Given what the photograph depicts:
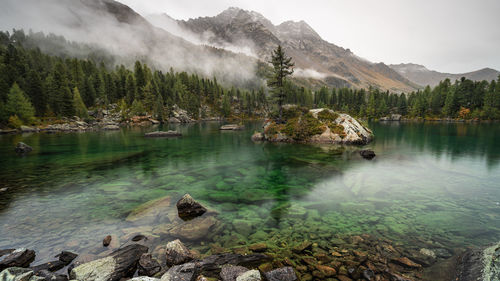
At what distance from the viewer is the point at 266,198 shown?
46.2ft

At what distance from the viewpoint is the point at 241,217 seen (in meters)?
11.2

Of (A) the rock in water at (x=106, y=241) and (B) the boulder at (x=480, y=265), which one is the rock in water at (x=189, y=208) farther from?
(B) the boulder at (x=480, y=265)

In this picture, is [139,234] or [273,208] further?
[273,208]

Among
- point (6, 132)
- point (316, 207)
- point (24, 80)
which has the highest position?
point (24, 80)

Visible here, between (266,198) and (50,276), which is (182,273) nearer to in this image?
(50,276)

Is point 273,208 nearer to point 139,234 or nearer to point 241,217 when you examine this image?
point 241,217

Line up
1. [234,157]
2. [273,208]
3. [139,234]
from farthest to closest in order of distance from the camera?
[234,157] → [273,208] → [139,234]

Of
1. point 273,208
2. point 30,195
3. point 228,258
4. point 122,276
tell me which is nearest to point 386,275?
point 228,258

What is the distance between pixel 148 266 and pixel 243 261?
3469mm

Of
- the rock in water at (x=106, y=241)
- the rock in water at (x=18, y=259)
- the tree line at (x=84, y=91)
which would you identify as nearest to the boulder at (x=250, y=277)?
the rock in water at (x=106, y=241)

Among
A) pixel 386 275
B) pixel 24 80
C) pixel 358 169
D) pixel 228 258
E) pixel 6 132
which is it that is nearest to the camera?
pixel 386 275

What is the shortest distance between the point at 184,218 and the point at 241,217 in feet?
10.4

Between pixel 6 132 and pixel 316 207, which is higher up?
pixel 6 132

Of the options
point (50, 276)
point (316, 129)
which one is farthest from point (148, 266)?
point (316, 129)
